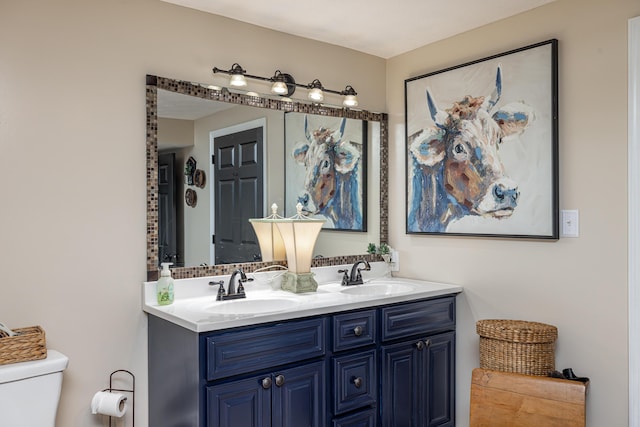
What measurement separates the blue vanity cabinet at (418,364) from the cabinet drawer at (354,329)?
0.27 feet

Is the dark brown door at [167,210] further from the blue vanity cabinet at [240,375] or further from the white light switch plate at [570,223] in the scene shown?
the white light switch plate at [570,223]

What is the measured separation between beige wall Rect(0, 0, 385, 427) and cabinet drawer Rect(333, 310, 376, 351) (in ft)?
3.01

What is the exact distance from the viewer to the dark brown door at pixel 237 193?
2.62 m

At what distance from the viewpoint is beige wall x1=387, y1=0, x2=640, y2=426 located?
223 cm

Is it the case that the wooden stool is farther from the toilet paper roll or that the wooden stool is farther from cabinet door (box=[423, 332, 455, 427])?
the toilet paper roll

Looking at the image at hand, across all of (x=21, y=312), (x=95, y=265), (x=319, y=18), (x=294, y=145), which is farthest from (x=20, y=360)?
(x=319, y=18)

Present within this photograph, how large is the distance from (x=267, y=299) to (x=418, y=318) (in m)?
0.81

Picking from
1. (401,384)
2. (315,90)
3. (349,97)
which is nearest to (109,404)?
(401,384)

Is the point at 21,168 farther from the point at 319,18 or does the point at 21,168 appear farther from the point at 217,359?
the point at 319,18

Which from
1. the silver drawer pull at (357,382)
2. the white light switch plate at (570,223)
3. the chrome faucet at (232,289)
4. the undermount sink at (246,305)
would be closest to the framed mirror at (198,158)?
the chrome faucet at (232,289)

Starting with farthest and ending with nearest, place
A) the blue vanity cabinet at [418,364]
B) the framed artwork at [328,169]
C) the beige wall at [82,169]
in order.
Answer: the framed artwork at [328,169] < the blue vanity cabinet at [418,364] < the beige wall at [82,169]

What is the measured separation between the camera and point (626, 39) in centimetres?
220

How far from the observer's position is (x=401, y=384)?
2.57 m

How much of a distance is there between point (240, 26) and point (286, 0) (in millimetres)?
355
